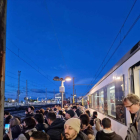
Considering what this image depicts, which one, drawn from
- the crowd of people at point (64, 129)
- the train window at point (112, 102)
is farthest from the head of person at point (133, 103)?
the train window at point (112, 102)

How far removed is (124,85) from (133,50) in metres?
1.14

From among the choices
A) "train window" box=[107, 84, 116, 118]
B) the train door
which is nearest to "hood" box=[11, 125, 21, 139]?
the train door

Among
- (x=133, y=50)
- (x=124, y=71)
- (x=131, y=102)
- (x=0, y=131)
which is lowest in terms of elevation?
(x=0, y=131)

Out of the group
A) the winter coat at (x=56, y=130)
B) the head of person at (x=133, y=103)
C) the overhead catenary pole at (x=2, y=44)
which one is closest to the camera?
the overhead catenary pole at (x=2, y=44)

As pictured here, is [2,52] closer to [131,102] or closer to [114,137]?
[131,102]

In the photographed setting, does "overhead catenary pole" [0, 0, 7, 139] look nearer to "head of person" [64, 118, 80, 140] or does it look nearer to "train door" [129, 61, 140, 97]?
"head of person" [64, 118, 80, 140]

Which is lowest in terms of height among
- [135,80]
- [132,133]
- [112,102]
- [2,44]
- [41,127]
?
[41,127]

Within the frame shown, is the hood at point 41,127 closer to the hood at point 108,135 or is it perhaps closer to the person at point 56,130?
the person at point 56,130

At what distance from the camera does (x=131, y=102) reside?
312cm

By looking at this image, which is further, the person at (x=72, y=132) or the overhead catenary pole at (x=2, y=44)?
the person at (x=72, y=132)

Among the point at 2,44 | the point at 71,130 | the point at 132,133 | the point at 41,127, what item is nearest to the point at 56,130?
the point at 41,127

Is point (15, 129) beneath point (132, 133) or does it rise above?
beneath

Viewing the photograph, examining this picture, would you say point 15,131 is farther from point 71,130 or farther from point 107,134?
point 107,134

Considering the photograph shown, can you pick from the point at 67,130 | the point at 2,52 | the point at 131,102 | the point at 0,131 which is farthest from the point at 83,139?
the point at 2,52
